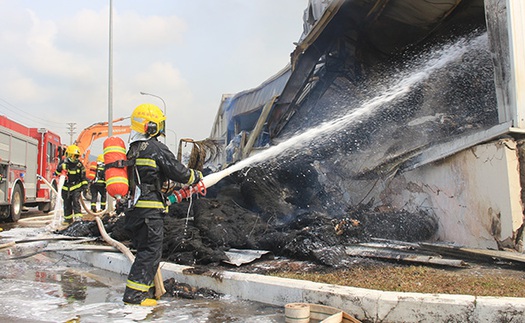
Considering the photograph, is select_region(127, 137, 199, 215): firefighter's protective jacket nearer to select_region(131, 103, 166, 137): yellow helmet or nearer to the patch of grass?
select_region(131, 103, 166, 137): yellow helmet

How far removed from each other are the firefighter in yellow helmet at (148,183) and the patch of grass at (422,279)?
117cm

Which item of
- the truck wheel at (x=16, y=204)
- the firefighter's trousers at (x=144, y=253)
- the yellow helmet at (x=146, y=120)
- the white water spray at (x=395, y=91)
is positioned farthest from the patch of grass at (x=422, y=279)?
the truck wheel at (x=16, y=204)

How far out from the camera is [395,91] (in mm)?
7449

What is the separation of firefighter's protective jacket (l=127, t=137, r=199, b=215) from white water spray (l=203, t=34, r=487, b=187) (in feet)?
7.49

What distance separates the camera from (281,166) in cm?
702

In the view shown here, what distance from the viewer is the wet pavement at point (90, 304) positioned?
11.1 feet

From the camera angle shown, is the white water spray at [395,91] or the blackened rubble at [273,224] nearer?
the blackened rubble at [273,224]

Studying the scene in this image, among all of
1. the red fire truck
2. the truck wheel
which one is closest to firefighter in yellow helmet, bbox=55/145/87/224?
the red fire truck

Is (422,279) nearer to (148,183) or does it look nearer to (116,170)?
(148,183)

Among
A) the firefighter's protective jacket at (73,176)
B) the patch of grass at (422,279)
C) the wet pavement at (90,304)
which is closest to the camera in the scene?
the patch of grass at (422,279)

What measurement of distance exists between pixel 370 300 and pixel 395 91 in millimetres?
5061

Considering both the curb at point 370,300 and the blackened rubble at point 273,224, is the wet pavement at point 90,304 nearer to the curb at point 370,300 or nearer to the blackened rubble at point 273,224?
the curb at point 370,300

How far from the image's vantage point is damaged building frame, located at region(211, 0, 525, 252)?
4.48m

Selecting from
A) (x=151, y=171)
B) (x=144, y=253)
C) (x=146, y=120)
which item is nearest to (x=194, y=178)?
(x=151, y=171)
